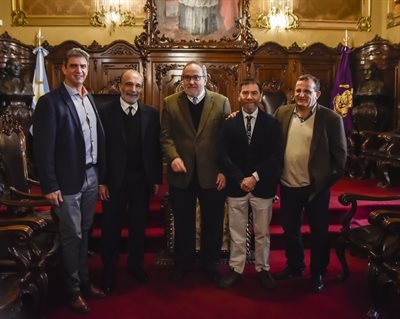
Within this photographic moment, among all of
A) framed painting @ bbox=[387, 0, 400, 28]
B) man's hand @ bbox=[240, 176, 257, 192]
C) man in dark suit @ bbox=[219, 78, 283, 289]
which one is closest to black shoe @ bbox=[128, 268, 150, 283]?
man in dark suit @ bbox=[219, 78, 283, 289]

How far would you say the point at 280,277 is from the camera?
3117 millimetres

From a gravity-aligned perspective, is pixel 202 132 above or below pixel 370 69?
below

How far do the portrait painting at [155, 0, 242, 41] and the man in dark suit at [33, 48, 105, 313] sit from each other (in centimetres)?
383

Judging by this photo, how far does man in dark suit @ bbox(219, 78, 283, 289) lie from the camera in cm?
284

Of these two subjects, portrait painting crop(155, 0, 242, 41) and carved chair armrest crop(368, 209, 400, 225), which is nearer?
carved chair armrest crop(368, 209, 400, 225)

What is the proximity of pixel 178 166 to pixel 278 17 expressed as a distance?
4.48m

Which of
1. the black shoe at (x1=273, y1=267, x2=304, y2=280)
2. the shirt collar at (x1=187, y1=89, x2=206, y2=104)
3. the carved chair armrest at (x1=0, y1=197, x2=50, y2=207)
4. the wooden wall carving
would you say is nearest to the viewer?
the carved chair armrest at (x1=0, y1=197, x2=50, y2=207)

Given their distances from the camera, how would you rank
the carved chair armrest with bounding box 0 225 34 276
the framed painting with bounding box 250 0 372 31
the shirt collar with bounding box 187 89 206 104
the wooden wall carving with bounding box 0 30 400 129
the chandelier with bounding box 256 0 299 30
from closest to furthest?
1. the carved chair armrest with bounding box 0 225 34 276
2. the shirt collar with bounding box 187 89 206 104
3. the wooden wall carving with bounding box 0 30 400 129
4. the chandelier with bounding box 256 0 299 30
5. the framed painting with bounding box 250 0 372 31

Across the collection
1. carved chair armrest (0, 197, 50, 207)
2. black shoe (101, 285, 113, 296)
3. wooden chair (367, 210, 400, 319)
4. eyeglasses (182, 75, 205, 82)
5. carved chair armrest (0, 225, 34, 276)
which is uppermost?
eyeglasses (182, 75, 205, 82)

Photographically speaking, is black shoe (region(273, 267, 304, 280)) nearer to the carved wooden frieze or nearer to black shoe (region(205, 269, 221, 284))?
black shoe (region(205, 269, 221, 284))

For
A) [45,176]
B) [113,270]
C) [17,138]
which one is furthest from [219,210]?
[17,138]

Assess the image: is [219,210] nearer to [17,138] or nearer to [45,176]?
[45,176]

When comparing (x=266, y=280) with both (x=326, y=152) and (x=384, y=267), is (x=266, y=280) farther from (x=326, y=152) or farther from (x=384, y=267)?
(x=326, y=152)

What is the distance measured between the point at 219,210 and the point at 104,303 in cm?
101
